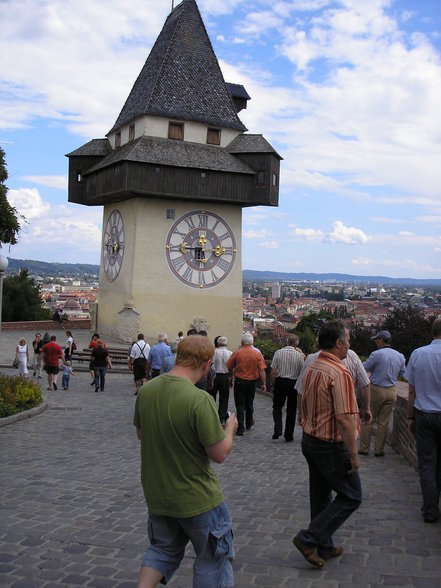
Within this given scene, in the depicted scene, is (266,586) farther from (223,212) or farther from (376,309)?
(376,309)

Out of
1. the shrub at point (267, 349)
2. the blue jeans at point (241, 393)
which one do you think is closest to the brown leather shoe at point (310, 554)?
the blue jeans at point (241, 393)

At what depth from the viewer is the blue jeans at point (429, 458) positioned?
656cm

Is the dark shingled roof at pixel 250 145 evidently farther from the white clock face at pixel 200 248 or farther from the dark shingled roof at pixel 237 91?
the dark shingled roof at pixel 237 91

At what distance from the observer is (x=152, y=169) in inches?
1136

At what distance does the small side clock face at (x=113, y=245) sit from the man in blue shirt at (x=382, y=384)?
22031 mm

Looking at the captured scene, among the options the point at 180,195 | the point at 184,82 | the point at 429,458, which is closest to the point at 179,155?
the point at 180,195

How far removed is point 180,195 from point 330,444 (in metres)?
24.5

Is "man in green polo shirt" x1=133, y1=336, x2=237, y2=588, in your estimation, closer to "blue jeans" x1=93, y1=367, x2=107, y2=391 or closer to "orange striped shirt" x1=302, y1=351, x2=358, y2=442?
"orange striped shirt" x1=302, y1=351, x2=358, y2=442

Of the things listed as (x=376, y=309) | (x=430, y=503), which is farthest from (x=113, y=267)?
(x=376, y=309)

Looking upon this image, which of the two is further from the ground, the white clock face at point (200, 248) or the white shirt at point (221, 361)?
the white clock face at point (200, 248)

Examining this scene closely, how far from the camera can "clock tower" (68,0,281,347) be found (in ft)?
96.5

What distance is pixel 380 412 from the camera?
32.8 ft

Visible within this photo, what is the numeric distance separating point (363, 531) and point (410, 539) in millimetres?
421

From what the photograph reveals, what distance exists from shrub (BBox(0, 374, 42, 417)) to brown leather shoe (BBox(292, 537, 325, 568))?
9020 millimetres
